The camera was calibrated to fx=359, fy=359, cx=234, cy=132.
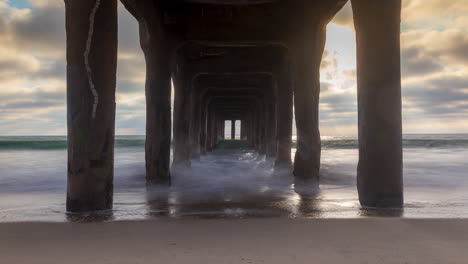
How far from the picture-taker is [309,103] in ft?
27.0

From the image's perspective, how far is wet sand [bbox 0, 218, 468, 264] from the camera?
2609 mm

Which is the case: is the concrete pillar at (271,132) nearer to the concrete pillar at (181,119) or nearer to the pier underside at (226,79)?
the pier underside at (226,79)

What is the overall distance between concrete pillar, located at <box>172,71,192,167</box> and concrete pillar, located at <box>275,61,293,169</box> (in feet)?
9.84

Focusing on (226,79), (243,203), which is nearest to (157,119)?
(243,203)

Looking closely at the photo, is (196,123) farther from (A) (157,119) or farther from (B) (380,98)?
(B) (380,98)

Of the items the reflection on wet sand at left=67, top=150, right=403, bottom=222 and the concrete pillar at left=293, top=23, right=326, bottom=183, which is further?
the concrete pillar at left=293, top=23, right=326, bottom=183

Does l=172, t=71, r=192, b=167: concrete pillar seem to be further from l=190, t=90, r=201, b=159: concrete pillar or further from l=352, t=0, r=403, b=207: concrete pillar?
l=352, t=0, r=403, b=207: concrete pillar

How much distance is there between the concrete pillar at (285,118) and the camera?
444 inches

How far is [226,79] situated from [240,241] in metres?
12.9

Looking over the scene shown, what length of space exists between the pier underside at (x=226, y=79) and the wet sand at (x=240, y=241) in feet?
3.17

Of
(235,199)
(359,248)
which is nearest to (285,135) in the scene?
(235,199)

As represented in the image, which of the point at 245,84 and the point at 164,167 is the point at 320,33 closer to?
the point at 164,167

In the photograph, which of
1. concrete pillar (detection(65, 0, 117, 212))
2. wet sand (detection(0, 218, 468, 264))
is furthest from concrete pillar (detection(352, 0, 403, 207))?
concrete pillar (detection(65, 0, 117, 212))

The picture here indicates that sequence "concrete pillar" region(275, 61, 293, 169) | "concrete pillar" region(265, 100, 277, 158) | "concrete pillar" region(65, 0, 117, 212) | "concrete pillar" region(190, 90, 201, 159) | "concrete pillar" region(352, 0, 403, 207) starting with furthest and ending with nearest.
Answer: "concrete pillar" region(190, 90, 201, 159) < "concrete pillar" region(265, 100, 277, 158) < "concrete pillar" region(275, 61, 293, 169) < "concrete pillar" region(352, 0, 403, 207) < "concrete pillar" region(65, 0, 117, 212)
